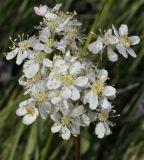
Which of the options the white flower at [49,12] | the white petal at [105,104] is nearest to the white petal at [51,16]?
the white flower at [49,12]

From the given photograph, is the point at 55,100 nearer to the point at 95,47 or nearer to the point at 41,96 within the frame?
the point at 41,96

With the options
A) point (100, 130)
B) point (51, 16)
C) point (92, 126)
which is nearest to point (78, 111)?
point (100, 130)

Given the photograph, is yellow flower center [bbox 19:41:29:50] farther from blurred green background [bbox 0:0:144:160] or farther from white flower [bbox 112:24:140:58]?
blurred green background [bbox 0:0:144:160]

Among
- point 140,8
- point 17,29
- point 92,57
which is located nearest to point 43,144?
point 92,57

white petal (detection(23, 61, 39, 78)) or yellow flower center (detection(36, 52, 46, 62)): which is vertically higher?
yellow flower center (detection(36, 52, 46, 62))

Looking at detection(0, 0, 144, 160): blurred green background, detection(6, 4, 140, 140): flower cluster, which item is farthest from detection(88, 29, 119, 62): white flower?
detection(0, 0, 144, 160): blurred green background

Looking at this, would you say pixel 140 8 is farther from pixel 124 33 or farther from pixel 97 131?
pixel 97 131
